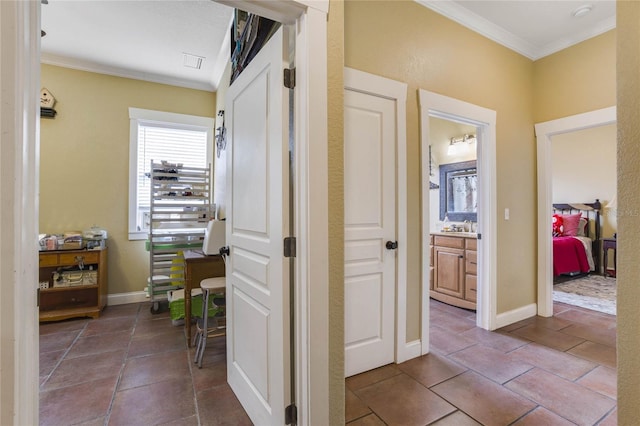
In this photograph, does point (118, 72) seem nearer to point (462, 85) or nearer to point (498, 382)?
point (462, 85)

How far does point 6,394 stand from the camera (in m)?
0.81

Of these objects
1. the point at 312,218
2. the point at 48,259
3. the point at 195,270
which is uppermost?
the point at 312,218

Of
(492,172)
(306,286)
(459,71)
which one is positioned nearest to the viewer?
(306,286)

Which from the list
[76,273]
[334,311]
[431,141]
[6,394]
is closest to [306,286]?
[334,311]

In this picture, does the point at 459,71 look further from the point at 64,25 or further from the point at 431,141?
the point at 64,25

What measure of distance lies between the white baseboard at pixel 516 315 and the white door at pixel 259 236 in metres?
2.53

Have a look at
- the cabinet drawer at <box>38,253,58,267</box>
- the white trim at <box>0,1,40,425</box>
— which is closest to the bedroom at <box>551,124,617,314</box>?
the white trim at <box>0,1,40,425</box>

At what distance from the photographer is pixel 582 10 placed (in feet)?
8.71

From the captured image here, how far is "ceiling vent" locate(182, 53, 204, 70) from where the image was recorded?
11.1ft

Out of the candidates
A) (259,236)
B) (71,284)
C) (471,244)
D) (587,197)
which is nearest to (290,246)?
(259,236)

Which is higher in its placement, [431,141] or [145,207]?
[431,141]

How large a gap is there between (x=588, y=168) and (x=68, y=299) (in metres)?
8.37

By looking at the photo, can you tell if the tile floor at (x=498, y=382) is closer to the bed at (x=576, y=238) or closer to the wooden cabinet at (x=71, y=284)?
the bed at (x=576, y=238)

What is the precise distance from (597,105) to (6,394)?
439cm
